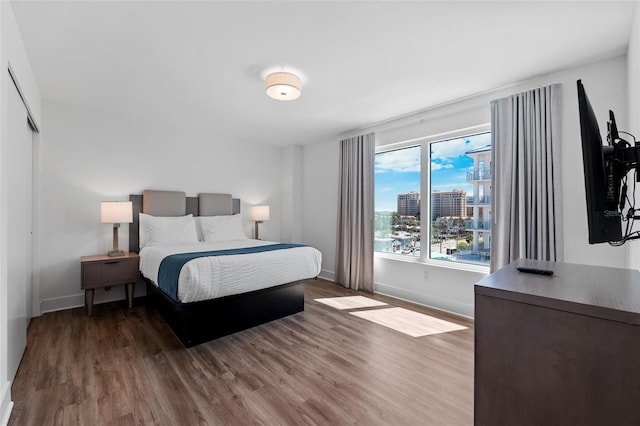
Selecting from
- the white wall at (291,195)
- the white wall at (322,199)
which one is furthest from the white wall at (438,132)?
the white wall at (291,195)

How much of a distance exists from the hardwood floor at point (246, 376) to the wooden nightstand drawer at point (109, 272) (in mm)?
456

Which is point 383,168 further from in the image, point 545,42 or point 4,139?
point 4,139

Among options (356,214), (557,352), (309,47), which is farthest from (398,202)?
(557,352)

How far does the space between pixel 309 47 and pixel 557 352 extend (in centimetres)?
242

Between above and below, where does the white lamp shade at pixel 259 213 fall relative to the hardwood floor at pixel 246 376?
above

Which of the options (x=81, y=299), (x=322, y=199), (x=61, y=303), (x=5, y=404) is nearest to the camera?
(x=5, y=404)

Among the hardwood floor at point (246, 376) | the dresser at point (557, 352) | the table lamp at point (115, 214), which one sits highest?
the table lamp at point (115, 214)

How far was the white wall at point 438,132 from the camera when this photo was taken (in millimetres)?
2486

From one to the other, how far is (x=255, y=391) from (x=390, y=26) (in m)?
2.74

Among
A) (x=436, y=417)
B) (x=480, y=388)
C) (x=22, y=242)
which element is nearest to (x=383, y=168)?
(x=436, y=417)

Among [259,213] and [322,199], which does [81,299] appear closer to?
[259,213]

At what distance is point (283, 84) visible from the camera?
2631 mm

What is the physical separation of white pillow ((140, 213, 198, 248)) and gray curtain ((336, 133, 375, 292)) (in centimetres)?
234

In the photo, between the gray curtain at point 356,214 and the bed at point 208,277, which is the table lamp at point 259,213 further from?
the gray curtain at point 356,214
